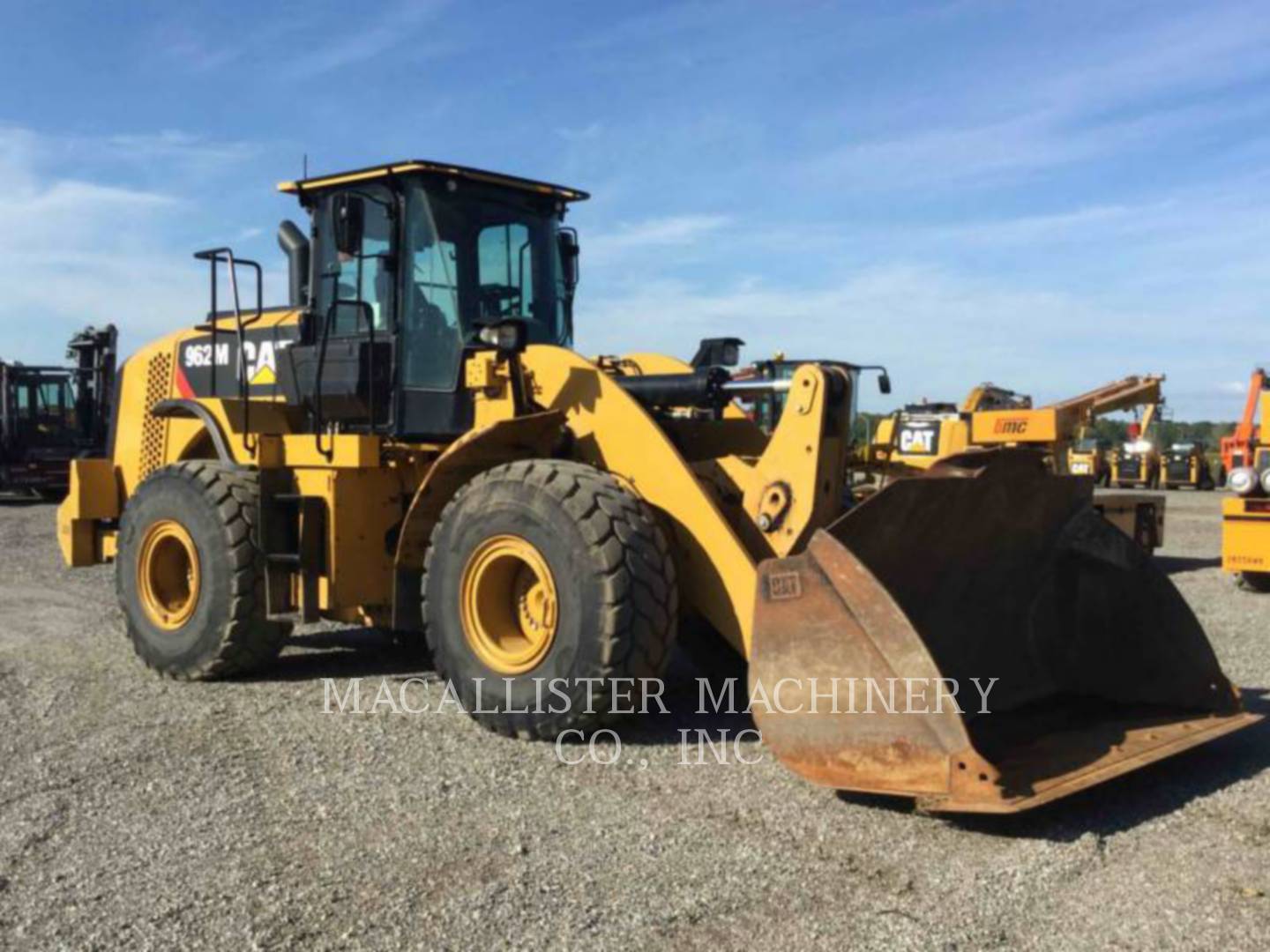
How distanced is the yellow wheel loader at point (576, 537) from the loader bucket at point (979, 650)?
0.01 meters

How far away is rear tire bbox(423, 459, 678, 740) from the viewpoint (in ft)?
17.5

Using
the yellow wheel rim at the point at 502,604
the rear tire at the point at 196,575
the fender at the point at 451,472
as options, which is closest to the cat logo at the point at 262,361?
the rear tire at the point at 196,575

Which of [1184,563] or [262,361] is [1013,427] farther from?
[262,361]

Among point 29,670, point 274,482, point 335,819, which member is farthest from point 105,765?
point 29,670

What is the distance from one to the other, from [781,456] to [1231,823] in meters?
2.18

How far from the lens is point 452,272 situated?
22.7ft

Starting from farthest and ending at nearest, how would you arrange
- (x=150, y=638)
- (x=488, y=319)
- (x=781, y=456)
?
(x=150, y=638) < (x=488, y=319) < (x=781, y=456)

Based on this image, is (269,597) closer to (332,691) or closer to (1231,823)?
(332,691)

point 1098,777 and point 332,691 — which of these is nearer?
point 1098,777

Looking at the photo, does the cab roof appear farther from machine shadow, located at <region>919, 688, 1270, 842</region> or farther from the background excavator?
the background excavator

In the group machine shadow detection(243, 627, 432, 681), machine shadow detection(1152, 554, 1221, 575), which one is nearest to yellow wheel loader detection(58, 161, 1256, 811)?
machine shadow detection(243, 627, 432, 681)

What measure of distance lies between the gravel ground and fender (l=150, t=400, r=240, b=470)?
66.7 inches

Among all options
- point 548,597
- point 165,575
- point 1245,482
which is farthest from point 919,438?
point 548,597

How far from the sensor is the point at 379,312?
23.1 feet
